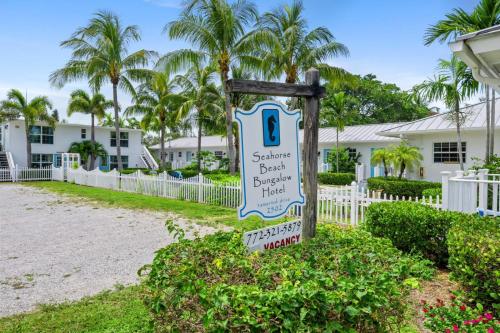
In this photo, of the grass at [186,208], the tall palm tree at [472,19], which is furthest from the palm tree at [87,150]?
the tall palm tree at [472,19]

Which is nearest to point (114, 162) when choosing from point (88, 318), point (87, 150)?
point (87, 150)

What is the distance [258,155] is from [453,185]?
486 centimetres

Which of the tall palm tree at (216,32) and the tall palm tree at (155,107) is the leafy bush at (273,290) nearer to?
the tall palm tree at (216,32)

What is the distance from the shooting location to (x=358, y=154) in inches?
945

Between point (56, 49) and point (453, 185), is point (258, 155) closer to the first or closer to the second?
point (453, 185)

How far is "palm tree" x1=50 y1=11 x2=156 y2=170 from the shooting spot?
20703 mm

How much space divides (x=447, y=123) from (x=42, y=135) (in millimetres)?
28200

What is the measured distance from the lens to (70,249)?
6812mm

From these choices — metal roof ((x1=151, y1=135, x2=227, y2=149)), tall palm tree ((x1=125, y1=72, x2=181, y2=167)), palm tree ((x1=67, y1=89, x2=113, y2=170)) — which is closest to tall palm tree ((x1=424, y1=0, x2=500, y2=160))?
tall palm tree ((x1=125, y1=72, x2=181, y2=167))

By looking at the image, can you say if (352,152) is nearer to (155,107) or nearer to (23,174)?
(155,107)

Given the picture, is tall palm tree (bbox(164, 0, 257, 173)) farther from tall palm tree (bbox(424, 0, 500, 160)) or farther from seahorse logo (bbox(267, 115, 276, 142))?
seahorse logo (bbox(267, 115, 276, 142))

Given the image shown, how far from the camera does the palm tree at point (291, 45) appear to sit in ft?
50.1

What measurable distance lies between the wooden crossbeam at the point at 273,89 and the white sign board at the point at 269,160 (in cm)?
14

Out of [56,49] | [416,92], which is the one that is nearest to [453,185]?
[416,92]
